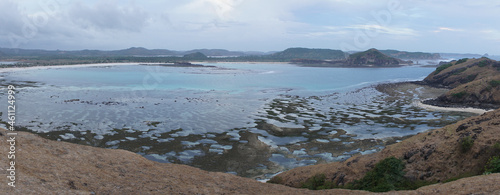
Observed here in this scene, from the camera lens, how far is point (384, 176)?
1417 centimetres

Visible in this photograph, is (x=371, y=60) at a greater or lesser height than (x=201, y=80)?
greater

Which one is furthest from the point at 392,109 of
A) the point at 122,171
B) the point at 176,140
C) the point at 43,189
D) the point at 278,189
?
the point at 43,189

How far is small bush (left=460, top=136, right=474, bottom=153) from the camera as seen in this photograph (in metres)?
14.0

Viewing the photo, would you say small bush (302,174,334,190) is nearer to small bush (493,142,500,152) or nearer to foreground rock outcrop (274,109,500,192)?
foreground rock outcrop (274,109,500,192)

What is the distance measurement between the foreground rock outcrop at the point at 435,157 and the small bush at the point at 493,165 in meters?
0.31

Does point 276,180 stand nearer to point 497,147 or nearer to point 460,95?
point 497,147

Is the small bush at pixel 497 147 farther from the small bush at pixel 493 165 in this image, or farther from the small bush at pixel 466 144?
the small bush at pixel 466 144

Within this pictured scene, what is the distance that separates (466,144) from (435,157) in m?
1.37

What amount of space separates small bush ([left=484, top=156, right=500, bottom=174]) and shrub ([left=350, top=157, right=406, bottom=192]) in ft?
10.1

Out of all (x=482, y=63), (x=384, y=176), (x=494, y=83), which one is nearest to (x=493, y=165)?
(x=384, y=176)

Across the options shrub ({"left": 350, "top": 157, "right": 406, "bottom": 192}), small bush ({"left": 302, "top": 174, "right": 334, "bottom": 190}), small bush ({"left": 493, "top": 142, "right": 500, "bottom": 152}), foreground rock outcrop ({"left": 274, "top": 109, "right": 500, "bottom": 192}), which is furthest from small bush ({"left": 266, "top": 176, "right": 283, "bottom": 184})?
small bush ({"left": 493, "top": 142, "right": 500, "bottom": 152})

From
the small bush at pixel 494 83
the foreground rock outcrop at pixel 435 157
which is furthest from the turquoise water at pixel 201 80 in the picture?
the foreground rock outcrop at pixel 435 157

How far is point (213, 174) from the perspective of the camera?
15398 mm

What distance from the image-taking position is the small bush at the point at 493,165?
39.7 feet
